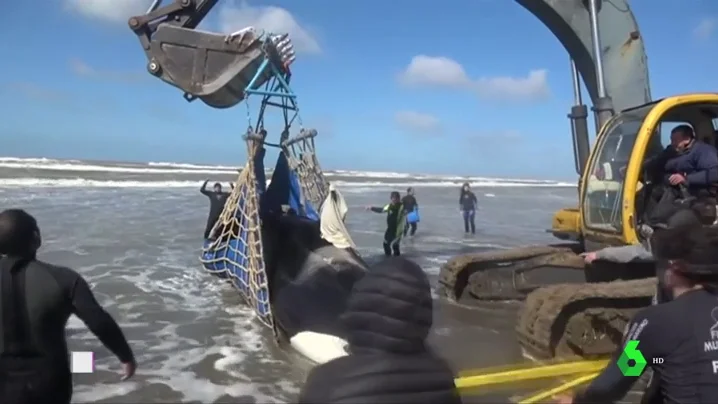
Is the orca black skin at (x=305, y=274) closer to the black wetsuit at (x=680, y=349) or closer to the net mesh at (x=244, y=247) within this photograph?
the net mesh at (x=244, y=247)

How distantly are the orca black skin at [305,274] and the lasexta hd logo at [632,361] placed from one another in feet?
11.2

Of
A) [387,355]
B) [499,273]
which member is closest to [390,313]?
[387,355]

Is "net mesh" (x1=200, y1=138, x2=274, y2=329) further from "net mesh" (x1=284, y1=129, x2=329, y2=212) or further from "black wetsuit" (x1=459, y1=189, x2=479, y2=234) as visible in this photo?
"black wetsuit" (x1=459, y1=189, x2=479, y2=234)

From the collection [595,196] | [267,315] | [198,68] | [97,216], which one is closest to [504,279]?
[595,196]

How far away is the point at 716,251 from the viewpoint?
2.27m

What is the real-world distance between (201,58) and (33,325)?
4441 mm

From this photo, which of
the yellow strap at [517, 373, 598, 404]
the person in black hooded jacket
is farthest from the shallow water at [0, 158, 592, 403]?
the person in black hooded jacket

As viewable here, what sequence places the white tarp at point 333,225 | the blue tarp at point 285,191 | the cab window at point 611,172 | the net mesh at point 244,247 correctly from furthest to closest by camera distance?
the blue tarp at point 285,191
the white tarp at point 333,225
the net mesh at point 244,247
the cab window at point 611,172

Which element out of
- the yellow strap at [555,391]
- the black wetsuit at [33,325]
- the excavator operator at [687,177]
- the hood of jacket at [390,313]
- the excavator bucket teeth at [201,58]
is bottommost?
the yellow strap at [555,391]

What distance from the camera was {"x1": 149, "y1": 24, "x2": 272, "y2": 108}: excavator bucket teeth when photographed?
695 cm

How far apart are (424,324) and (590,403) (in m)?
0.83

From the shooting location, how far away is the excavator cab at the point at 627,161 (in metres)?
6.20

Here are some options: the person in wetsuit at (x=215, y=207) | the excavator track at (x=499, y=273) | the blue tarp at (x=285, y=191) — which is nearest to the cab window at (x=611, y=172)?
the excavator track at (x=499, y=273)

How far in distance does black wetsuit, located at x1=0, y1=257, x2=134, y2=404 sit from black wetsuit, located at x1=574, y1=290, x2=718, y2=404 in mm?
2322
